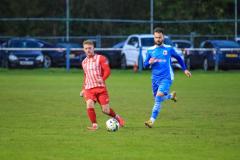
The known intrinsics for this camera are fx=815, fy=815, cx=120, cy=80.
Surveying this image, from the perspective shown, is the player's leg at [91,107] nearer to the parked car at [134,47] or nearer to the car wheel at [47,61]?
the parked car at [134,47]

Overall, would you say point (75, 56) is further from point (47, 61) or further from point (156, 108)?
point (156, 108)

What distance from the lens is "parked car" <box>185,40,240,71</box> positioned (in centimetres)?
3872

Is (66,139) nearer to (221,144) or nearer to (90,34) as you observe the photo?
(221,144)

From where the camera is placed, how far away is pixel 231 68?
130ft

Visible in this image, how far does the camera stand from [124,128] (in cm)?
1461

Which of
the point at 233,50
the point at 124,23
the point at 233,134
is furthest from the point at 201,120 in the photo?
the point at 124,23

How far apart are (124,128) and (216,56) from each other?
959 inches

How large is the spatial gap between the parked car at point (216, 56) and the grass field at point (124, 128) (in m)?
10.3

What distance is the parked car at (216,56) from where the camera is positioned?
38719 millimetres

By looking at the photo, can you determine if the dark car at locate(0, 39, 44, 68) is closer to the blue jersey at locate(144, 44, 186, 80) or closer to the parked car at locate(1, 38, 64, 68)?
the parked car at locate(1, 38, 64, 68)

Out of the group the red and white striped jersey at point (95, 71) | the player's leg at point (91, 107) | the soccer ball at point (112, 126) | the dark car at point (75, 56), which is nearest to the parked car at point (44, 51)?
the dark car at point (75, 56)

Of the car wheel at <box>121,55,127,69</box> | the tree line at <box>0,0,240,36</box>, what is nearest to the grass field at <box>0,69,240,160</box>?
the car wheel at <box>121,55,127,69</box>

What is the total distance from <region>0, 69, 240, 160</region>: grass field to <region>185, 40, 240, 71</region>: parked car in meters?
10.3

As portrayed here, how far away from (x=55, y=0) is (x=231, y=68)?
13812 mm
